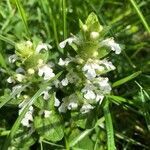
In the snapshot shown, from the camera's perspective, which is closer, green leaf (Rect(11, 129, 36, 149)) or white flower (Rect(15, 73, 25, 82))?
white flower (Rect(15, 73, 25, 82))

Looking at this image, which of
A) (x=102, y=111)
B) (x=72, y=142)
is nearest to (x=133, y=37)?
(x=102, y=111)

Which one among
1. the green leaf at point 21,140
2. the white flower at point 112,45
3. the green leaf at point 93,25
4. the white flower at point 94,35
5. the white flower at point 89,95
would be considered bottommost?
the green leaf at point 21,140

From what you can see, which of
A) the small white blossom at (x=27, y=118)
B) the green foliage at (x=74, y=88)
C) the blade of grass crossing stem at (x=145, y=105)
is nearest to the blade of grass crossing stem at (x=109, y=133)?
the green foliage at (x=74, y=88)

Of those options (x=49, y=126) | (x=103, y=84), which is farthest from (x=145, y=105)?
(x=49, y=126)

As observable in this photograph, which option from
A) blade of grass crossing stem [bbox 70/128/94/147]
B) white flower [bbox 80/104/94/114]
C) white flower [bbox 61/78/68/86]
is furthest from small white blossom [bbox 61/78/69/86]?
blade of grass crossing stem [bbox 70/128/94/147]

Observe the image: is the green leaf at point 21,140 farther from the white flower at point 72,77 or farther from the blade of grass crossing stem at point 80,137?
the white flower at point 72,77

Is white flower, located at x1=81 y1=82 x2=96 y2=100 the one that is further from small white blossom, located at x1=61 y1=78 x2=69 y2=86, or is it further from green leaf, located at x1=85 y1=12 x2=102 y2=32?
green leaf, located at x1=85 y1=12 x2=102 y2=32

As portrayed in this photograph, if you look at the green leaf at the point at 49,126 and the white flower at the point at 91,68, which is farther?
the green leaf at the point at 49,126
